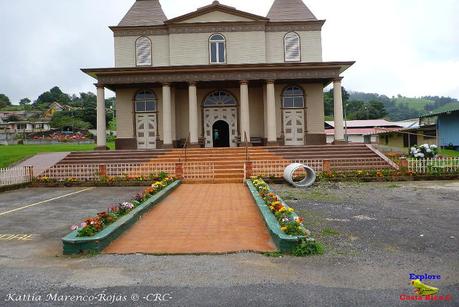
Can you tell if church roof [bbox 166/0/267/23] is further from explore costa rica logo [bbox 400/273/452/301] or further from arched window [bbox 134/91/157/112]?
explore costa rica logo [bbox 400/273/452/301]

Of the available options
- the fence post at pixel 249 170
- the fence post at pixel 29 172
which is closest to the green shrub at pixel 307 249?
the fence post at pixel 249 170

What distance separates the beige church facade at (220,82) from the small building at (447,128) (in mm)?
11508

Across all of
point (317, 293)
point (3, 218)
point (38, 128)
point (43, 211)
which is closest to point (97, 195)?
point (43, 211)

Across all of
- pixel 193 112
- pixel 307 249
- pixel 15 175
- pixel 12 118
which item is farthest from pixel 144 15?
pixel 12 118

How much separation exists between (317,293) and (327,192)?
8540 millimetres

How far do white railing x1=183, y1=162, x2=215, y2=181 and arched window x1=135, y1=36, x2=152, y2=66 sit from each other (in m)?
11.2

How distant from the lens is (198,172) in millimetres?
16172

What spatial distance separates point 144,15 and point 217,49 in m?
5.55

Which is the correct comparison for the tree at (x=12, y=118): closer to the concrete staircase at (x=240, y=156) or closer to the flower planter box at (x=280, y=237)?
the concrete staircase at (x=240, y=156)

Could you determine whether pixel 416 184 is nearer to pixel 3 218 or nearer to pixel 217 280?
pixel 217 280

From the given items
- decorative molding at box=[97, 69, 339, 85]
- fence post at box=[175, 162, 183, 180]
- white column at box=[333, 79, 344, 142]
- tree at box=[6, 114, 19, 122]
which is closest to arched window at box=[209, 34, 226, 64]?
decorative molding at box=[97, 69, 339, 85]

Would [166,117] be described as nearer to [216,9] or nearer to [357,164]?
[216,9]

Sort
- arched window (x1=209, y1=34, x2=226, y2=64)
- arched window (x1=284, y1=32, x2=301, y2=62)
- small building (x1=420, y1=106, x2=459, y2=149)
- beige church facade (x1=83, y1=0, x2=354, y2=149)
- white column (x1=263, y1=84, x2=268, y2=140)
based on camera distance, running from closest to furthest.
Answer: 1. white column (x1=263, y1=84, x2=268, y2=140)
2. beige church facade (x1=83, y1=0, x2=354, y2=149)
3. arched window (x1=209, y1=34, x2=226, y2=64)
4. arched window (x1=284, y1=32, x2=301, y2=62)
5. small building (x1=420, y1=106, x2=459, y2=149)

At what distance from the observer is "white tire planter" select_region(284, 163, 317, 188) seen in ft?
46.0
